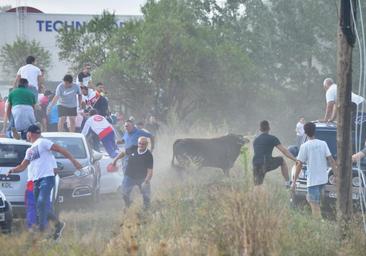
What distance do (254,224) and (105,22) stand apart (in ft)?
108

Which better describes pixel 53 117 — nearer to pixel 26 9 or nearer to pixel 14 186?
pixel 14 186

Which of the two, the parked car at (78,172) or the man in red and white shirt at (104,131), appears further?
the man in red and white shirt at (104,131)

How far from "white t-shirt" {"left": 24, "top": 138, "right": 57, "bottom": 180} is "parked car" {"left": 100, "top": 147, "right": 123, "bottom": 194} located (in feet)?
18.3

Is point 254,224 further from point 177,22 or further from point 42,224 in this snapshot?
point 177,22

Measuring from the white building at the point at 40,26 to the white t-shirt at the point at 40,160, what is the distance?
4169cm

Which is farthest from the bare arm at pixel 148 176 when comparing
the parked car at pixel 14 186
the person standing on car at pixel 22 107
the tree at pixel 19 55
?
the tree at pixel 19 55

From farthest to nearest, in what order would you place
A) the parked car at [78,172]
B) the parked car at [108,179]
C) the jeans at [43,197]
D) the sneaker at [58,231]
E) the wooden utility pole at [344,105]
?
the parked car at [108,179] < the parked car at [78,172] < the jeans at [43,197] < the sneaker at [58,231] < the wooden utility pole at [344,105]

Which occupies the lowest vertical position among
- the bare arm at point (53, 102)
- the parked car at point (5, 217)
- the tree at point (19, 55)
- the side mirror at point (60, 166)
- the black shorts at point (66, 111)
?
the parked car at point (5, 217)

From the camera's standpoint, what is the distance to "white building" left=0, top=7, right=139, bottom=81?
188 feet

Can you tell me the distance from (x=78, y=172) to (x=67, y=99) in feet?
11.6

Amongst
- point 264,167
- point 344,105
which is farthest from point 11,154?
point 344,105

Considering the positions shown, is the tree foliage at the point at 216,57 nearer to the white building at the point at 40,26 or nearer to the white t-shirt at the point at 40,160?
the white building at the point at 40,26

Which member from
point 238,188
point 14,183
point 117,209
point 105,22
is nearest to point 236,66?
point 105,22

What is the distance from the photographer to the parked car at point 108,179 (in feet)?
68.5
